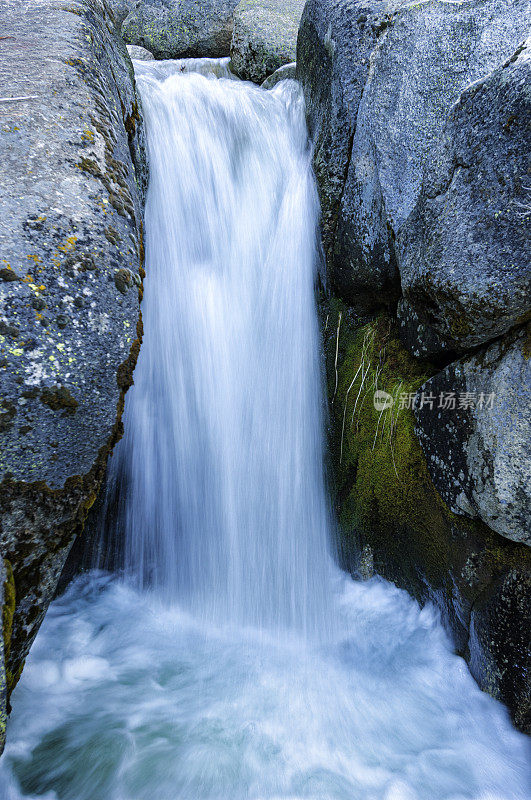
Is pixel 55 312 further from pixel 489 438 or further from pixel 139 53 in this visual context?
pixel 139 53

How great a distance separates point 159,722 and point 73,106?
2.92 m

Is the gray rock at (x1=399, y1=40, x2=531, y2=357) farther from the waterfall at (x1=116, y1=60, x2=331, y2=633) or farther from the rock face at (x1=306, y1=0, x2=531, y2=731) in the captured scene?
the waterfall at (x1=116, y1=60, x2=331, y2=633)

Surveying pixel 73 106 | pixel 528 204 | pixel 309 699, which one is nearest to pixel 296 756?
pixel 309 699

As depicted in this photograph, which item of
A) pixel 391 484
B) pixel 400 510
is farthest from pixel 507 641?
pixel 391 484

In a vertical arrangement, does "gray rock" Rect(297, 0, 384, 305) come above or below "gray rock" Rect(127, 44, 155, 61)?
below

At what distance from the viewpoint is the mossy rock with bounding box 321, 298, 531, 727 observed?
7.29 feet

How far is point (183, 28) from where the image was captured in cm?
687

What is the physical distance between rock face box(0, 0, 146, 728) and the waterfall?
52.7 inches

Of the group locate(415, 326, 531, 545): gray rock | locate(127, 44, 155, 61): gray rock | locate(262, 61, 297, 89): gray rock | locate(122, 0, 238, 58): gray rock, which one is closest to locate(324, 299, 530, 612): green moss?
locate(415, 326, 531, 545): gray rock

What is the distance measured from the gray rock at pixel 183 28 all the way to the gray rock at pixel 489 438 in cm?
704

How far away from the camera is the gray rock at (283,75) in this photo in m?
4.72

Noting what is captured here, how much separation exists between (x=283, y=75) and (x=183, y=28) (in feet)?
10.6

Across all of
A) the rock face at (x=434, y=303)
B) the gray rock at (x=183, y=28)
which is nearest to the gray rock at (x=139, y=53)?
the gray rock at (x=183, y=28)

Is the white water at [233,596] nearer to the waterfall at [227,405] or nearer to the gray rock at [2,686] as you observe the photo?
the waterfall at [227,405]
